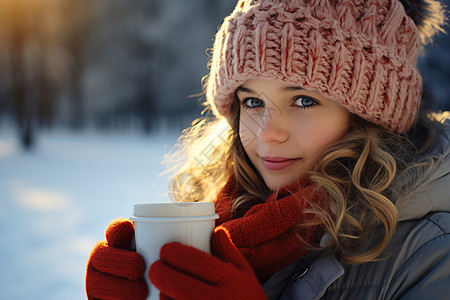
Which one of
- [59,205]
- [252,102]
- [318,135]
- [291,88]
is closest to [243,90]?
[252,102]

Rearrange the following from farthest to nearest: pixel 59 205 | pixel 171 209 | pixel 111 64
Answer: pixel 111 64 < pixel 59 205 < pixel 171 209

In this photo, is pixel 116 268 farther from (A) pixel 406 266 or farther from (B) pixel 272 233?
(A) pixel 406 266

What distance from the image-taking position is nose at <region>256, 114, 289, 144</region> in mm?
1290

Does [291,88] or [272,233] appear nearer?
[272,233]

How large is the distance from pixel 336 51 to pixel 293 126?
283mm

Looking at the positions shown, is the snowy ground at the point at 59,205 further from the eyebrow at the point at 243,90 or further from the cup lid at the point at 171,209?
the cup lid at the point at 171,209

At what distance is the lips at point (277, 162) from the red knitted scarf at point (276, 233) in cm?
14

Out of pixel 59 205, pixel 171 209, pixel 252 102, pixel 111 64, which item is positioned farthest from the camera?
pixel 111 64

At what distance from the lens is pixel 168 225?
81 centimetres

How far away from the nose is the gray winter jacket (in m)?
0.40

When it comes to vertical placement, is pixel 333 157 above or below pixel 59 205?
above

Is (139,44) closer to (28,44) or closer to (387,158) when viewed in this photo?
(28,44)

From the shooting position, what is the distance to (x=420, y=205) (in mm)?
1131

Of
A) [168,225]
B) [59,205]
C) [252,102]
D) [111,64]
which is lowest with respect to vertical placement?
[59,205]
